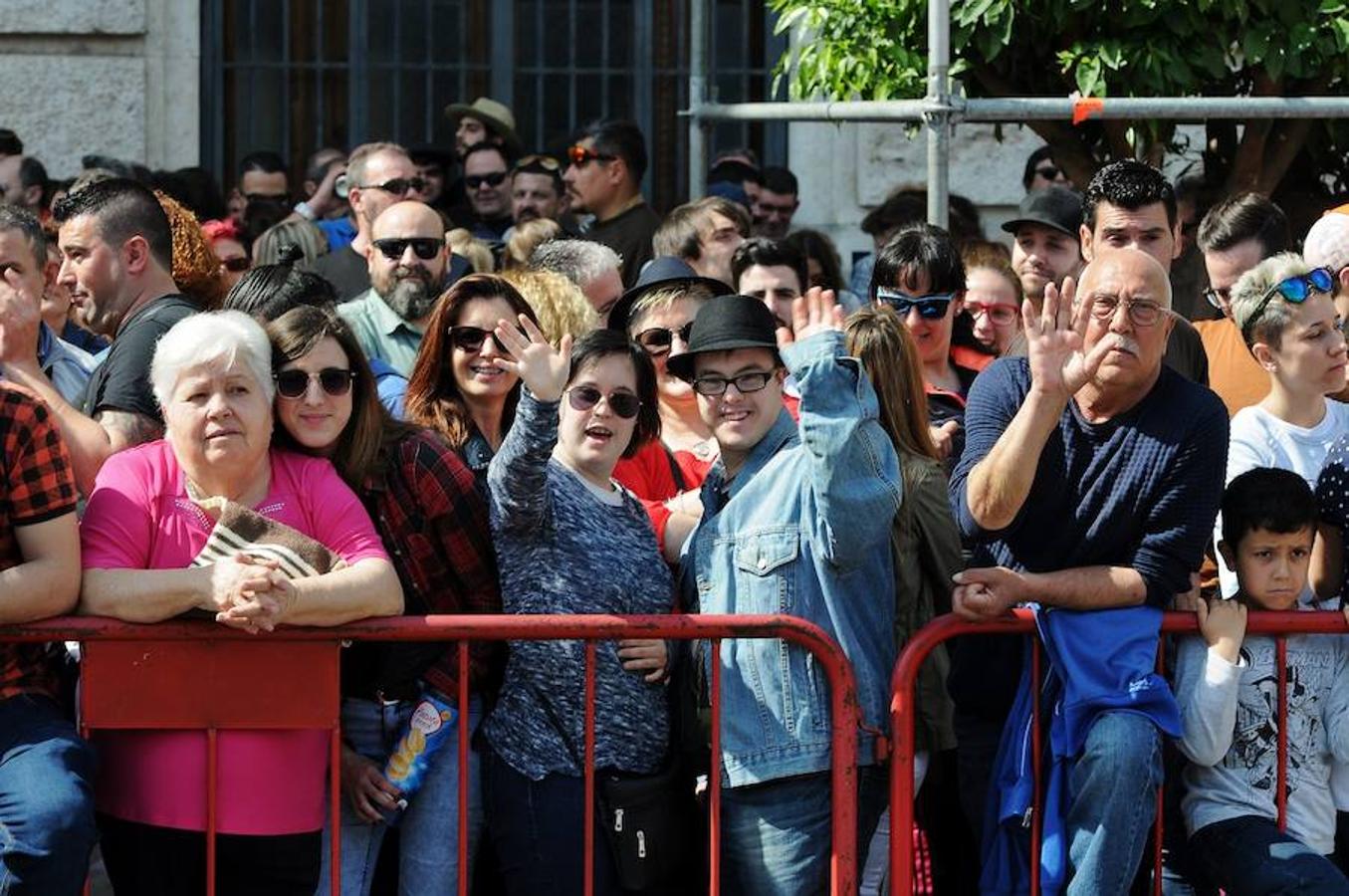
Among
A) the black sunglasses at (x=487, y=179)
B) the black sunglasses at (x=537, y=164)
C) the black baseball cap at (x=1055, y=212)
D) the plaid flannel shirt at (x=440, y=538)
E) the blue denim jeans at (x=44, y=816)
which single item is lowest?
the blue denim jeans at (x=44, y=816)

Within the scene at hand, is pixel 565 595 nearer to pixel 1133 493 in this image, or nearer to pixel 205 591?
pixel 205 591

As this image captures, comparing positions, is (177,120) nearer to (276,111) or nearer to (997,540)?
(276,111)

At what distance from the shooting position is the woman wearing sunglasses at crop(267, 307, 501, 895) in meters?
5.31

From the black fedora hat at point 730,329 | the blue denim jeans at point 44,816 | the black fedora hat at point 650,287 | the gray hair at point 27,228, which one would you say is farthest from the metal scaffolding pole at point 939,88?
the blue denim jeans at point 44,816

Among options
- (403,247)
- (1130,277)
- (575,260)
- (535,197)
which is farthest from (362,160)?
(1130,277)

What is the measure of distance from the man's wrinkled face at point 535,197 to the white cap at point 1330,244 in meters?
3.48

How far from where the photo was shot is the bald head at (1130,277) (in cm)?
545

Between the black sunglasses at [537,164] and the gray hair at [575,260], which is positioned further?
the black sunglasses at [537,164]

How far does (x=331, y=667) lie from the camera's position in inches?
201

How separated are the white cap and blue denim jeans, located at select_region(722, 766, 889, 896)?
2.41 m

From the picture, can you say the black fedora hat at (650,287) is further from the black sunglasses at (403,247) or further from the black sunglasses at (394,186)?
the black sunglasses at (394,186)

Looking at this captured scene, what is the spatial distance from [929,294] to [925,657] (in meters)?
1.49

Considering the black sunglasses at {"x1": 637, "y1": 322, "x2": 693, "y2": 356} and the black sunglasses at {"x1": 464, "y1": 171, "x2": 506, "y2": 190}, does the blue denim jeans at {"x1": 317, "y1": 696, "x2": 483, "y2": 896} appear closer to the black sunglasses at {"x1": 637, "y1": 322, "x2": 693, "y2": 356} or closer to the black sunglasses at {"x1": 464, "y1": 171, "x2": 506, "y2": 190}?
the black sunglasses at {"x1": 637, "y1": 322, "x2": 693, "y2": 356}

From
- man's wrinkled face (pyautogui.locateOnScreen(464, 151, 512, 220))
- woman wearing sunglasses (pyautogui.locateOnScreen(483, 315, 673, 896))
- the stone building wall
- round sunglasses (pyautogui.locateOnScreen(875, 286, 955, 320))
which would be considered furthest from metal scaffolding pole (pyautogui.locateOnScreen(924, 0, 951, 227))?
the stone building wall
